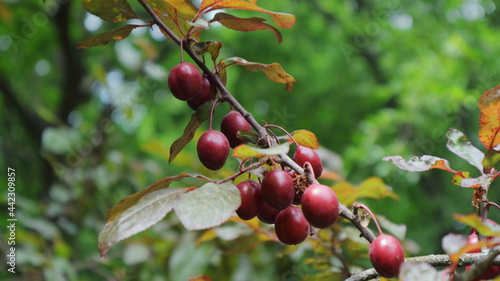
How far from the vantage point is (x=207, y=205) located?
0.49m

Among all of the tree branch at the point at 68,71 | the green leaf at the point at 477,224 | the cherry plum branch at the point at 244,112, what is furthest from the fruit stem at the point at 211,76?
the tree branch at the point at 68,71

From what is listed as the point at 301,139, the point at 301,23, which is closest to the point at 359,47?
the point at 301,23

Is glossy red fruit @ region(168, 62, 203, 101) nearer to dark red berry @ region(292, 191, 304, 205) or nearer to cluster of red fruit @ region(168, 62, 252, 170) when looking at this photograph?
cluster of red fruit @ region(168, 62, 252, 170)

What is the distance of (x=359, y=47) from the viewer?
4379 millimetres

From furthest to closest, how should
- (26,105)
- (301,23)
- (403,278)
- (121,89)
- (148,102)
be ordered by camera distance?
(301,23)
(148,102)
(26,105)
(121,89)
(403,278)

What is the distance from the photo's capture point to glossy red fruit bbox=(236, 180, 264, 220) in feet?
1.75

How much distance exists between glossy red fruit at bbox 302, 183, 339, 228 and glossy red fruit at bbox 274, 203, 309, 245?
50mm

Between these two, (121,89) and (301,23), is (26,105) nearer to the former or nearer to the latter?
(121,89)

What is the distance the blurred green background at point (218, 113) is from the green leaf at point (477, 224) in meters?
0.70

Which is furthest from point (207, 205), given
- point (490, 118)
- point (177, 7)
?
point (490, 118)

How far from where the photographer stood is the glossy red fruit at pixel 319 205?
0.48 m

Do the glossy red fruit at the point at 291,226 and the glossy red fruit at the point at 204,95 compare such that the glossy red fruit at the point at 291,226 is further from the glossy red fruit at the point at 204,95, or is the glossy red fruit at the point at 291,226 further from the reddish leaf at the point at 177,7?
the reddish leaf at the point at 177,7

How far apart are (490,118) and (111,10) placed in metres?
0.51

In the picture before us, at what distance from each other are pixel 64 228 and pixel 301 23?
115 inches
